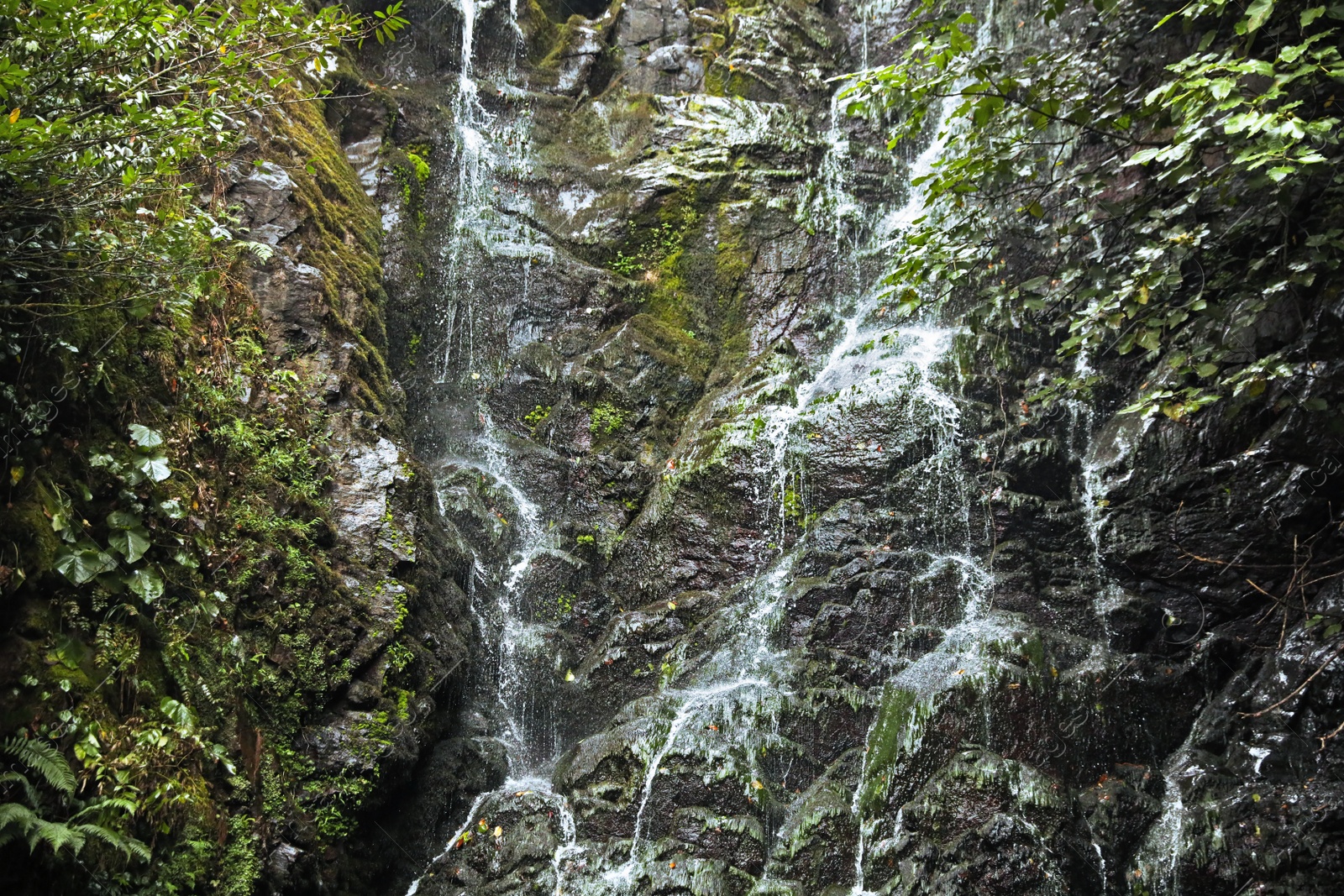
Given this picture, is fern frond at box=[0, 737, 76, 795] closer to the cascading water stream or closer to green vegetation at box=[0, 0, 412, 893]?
green vegetation at box=[0, 0, 412, 893]

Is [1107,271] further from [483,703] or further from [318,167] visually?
[318,167]

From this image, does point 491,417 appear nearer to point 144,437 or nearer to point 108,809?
point 144,437

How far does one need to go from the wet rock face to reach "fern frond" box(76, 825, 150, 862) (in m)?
2.49

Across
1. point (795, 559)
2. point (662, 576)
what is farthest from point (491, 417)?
point (795, 559)

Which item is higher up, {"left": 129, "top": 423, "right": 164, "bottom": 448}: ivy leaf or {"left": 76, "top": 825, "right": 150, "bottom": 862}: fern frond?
{"left": 129, "top": 423, "right": 164, "bottom": 448}: ivy leaf

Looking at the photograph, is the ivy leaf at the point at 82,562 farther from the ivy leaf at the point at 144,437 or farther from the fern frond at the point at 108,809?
the fern frond at the point at 108,809

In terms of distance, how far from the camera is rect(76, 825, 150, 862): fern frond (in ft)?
→ 11.3

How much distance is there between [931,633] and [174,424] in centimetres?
648

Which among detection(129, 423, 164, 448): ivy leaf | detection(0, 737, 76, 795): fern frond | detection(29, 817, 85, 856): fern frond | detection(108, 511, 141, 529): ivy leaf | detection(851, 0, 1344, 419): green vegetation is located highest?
detection(851, 0, 1344, 419): green vegetation

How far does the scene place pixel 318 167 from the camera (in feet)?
32.3

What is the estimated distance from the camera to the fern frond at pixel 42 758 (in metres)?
3.36

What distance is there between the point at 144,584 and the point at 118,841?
1183 millimetres

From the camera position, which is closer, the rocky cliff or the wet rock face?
the rocky cliff

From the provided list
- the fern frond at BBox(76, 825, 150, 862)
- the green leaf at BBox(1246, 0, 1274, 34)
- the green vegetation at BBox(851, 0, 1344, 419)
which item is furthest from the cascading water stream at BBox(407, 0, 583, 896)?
the green leaf at BBox(1246, 0, 1274, 34)
